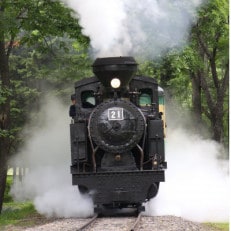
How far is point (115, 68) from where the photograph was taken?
1325cm

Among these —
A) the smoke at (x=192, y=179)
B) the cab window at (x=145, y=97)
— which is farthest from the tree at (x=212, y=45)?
the cab window at (x=145, y=97)

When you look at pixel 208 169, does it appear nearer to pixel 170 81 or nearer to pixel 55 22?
pixel 170 81

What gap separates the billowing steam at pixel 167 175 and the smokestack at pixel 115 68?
2.94m

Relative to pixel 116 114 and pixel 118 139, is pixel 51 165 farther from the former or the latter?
pixel 116 114

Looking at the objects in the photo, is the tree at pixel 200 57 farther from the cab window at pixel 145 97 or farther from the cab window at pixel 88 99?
the cab window at pixel 88 99

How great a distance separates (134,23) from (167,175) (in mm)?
5376

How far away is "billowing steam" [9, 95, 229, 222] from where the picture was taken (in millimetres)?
14719

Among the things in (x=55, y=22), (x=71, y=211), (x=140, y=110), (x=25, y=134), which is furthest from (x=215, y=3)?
(x=25, y=134)

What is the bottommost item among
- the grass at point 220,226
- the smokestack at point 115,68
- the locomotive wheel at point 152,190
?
the grass at point 220,226

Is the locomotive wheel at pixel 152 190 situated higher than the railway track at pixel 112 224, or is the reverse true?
the locomotive wheel at pixel 152 190

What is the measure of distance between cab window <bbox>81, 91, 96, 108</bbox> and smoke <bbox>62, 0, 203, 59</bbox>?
1013mm

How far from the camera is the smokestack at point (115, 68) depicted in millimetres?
13258

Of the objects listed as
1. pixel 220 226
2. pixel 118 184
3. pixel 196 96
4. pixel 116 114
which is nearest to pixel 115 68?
pixel 116 114

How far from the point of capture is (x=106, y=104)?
1370 centimetres
